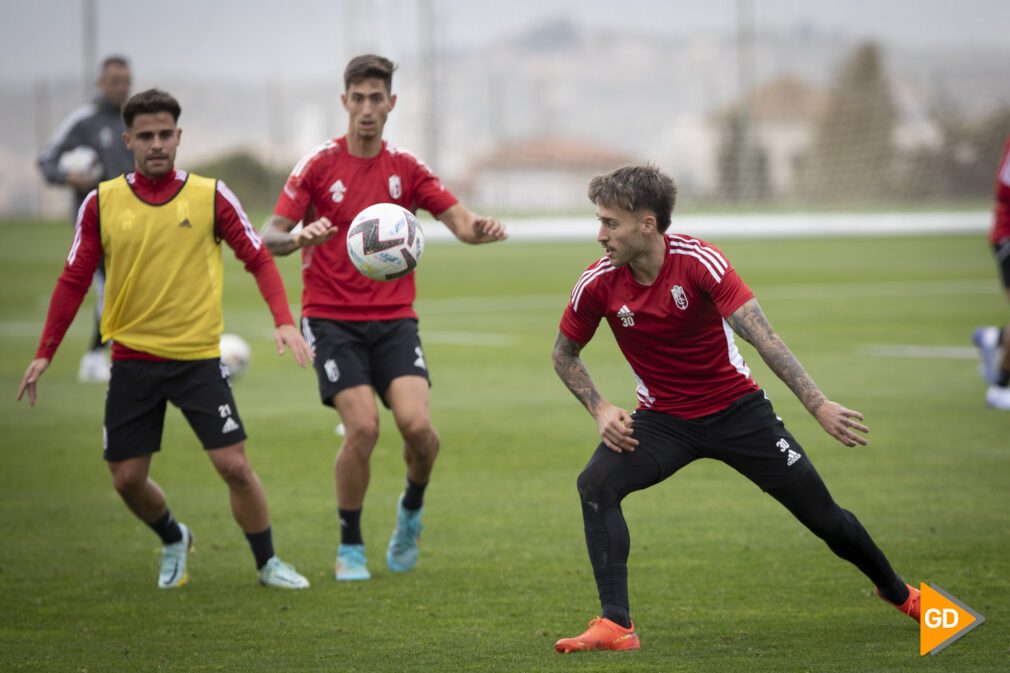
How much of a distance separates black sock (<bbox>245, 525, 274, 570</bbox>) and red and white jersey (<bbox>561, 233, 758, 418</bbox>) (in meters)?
2.17

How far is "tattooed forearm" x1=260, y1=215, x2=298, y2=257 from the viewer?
7680 mm

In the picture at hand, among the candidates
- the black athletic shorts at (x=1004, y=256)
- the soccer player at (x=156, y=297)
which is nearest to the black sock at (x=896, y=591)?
the soccer player at (x=156, y=297)

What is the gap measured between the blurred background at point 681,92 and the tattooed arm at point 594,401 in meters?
27.0

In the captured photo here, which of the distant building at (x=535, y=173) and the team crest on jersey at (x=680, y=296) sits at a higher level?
the team crest on jersey at (x=680, y=296)

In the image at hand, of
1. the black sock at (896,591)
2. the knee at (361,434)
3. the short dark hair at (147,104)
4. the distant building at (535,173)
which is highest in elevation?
the short dark hair at (147,104)

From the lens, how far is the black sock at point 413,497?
7.79 metres

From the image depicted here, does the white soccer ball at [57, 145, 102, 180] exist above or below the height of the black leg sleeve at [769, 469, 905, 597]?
above

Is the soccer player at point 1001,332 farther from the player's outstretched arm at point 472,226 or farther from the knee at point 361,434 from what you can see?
the knee at point 361,434

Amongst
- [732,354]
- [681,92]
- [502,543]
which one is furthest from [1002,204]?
[681,92]

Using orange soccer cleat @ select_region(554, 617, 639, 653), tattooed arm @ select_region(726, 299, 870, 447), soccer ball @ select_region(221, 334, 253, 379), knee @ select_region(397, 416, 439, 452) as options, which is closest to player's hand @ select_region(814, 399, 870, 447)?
tattooed arm @ select_region(726, 299, 870, 447)

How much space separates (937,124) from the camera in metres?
44.0

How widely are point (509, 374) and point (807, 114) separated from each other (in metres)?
34.3

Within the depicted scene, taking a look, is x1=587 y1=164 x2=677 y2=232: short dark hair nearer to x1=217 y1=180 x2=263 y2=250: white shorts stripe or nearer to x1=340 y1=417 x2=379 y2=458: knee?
x1=217 y1=180 x2=263 y2=250: white shorts stripe

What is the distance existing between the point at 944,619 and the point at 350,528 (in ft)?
10.3
